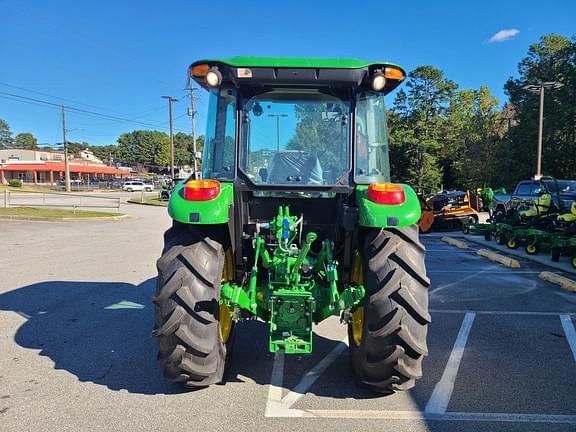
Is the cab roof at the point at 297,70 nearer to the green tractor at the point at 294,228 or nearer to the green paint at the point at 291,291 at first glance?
the green tractor at the point at 294,228

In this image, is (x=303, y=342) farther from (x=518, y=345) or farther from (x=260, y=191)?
(x=518, y=345)

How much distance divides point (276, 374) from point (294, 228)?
1.39 metres

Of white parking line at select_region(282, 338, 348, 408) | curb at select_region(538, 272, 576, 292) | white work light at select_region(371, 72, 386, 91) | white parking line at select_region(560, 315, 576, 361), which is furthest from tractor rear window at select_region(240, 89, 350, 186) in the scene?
curb at select_region(538, 272, 576, 292)

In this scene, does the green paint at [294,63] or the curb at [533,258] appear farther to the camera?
the curb at [533,258]

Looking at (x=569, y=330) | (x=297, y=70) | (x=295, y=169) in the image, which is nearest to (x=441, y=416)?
(x=295, y=169)

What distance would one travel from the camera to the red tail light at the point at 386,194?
3.52 meters

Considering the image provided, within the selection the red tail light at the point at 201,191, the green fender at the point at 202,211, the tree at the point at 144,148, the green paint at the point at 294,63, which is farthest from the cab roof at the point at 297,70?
the tree at the point at 144,148

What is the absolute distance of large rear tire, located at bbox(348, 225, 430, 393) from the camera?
3.40m

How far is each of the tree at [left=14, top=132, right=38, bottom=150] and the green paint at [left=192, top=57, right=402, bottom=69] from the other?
147623mm

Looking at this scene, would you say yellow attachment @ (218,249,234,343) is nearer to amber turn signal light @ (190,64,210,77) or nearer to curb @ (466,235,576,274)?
amber turn signal light @ (190,64,210,77)

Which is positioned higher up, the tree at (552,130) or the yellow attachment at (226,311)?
the tree at (552,130)

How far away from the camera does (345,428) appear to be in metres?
3.28

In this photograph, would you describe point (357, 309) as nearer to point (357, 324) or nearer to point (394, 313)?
point (357, 324)

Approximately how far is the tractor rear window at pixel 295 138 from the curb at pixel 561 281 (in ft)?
19.0
